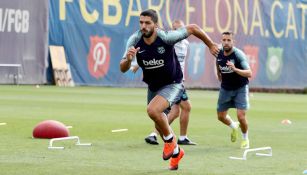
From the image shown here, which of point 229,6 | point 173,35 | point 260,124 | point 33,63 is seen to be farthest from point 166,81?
point 229,6

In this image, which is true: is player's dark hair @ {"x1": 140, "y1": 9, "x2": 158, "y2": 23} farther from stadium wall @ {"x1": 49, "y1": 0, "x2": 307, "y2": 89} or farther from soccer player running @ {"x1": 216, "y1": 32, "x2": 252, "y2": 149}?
stadium wall @ {"x1": 49, "y1": 0, "x2": 307, "y2": 89}

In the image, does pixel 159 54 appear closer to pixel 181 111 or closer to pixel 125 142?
pixel 125 142

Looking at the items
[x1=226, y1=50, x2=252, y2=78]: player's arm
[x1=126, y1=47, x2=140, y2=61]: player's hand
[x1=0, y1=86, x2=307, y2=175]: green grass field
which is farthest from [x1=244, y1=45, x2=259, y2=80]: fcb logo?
[x1=126, y1=47, x2=140, y2=61]: player's hand

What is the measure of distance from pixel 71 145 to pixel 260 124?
7.34 m

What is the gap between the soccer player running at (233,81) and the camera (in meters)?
14.3

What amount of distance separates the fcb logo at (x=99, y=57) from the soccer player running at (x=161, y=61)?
83.7 ft

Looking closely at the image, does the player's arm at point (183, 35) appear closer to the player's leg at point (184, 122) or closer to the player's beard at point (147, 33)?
the player's beard at point (147, 33)

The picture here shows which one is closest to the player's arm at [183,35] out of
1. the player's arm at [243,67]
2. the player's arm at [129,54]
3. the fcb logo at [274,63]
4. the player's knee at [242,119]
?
the player's arm at [129,54]

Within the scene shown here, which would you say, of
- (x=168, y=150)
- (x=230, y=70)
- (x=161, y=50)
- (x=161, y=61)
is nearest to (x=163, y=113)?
(x=168, y=150)

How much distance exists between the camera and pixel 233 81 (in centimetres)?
1480

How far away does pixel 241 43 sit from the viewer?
43.9 meters

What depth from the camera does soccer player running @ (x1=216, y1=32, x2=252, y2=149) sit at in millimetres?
14320

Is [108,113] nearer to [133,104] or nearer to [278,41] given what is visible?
[133,104]

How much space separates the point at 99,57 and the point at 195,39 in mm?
6020
